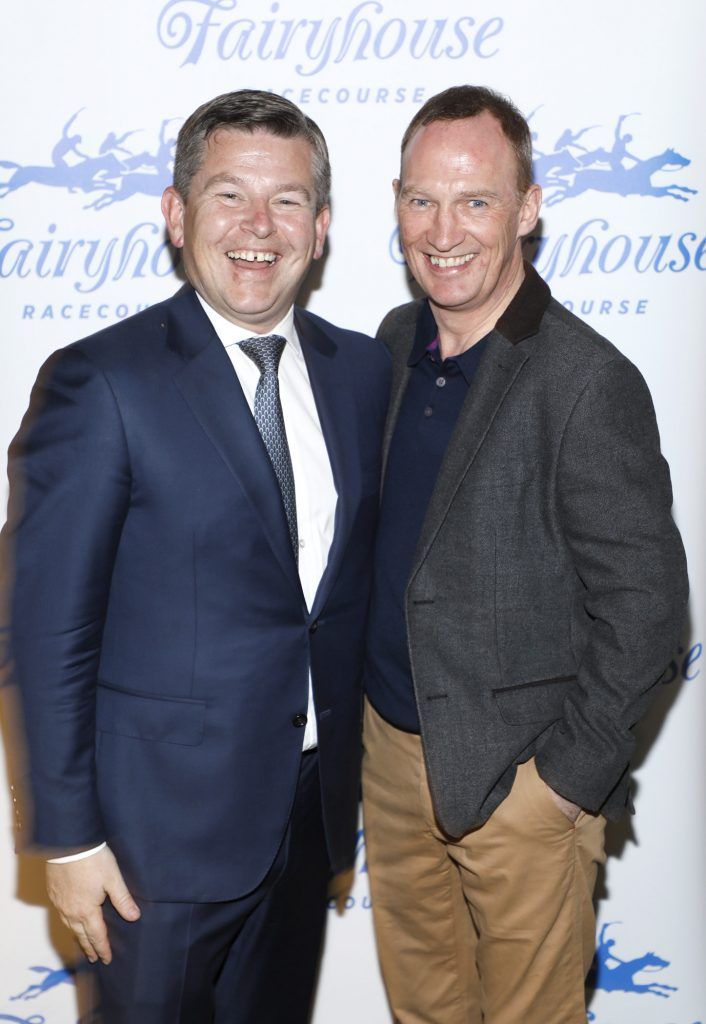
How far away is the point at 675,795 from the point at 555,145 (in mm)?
1750

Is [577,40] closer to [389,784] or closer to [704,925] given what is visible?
[389,784]

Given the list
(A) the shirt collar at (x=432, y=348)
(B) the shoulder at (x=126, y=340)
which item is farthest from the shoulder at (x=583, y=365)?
(B) the shoulder at (x=126, y=340)

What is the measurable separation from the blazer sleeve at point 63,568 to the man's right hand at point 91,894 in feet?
0.17

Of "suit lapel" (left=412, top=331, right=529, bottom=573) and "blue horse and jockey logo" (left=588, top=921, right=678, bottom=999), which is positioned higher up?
"suit lapel" (left=412, top=331, right=529, bottom=573)

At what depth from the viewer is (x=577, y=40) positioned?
8.82 ft

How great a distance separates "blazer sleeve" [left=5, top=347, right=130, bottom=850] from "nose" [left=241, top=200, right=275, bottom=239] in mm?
410

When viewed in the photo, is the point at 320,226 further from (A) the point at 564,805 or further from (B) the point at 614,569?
(A) the point at 564,805

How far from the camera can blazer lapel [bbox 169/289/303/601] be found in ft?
6.34

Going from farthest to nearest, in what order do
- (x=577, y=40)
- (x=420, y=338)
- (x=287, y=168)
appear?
1. (x=577, y=40)
2. (x=420, y=338)
3. (x=287, y=168)

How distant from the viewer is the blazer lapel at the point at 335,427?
81.9 inches

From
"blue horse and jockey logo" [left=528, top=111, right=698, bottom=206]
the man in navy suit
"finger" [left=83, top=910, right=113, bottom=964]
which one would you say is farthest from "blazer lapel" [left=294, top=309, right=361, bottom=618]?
"blue horse and jockey logo" [left=528, top=111, right=698, bottom=206]

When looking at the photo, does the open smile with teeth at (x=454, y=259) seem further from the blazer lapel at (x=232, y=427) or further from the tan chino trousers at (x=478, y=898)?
the tan chino trousers at (x=478, y=898)

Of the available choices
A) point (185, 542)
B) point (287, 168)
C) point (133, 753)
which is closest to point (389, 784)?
point (133, 753)

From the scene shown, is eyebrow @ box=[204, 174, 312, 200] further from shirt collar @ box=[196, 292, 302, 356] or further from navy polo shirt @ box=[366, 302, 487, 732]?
navy polo shirt @ box=[366, 302, 487, 732]
